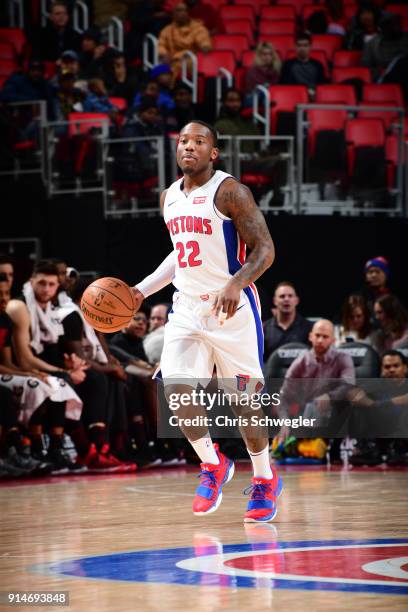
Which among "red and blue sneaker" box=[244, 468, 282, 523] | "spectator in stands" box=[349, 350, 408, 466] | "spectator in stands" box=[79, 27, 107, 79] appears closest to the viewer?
"red and blue sneaker" box=[244, 468, 282, 523]

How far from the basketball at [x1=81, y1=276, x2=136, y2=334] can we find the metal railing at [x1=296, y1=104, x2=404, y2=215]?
5987 mm

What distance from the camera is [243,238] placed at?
6336 millimetres

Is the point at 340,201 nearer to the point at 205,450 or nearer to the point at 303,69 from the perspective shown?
the point at 303,69

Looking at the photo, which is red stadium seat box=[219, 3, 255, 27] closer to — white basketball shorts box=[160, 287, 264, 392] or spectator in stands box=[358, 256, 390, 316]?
spectator in stands box=[358, 256, 390, 316]

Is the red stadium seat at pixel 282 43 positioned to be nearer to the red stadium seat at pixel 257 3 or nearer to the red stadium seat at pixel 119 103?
the red stadium seat at pixel 257 3

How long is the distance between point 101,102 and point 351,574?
10236 mm

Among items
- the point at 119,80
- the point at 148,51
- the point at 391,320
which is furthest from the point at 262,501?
the point at 148,51

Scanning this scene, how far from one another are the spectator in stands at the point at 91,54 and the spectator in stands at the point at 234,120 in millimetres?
2794

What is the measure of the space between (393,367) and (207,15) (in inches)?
320

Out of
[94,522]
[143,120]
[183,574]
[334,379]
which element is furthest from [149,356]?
[183,574]

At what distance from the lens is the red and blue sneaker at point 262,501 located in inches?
249

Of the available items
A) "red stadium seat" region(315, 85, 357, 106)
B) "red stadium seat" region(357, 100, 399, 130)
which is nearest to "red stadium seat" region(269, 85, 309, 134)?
"red stadium seat" region(315, 85, 357, 106)

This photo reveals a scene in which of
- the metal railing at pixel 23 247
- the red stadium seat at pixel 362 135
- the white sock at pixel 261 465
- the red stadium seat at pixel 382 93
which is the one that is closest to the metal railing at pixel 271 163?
the red stadium seat at pixel 362 135

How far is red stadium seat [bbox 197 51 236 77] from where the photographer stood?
1566 cm
